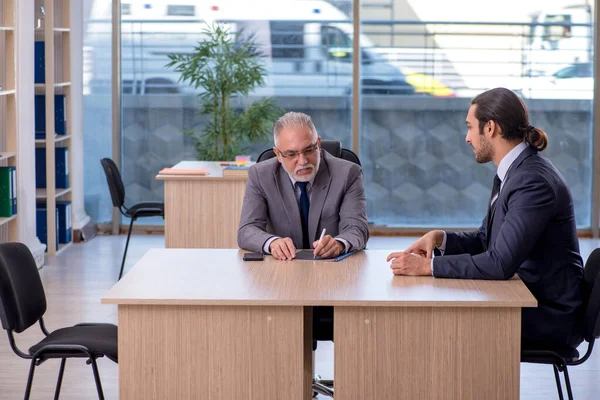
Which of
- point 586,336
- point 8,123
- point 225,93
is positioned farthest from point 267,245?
point 225,93

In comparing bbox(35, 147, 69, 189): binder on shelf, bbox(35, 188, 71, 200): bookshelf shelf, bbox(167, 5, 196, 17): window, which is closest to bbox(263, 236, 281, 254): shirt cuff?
bbox(35, 188, 71, 200): bookshelf shelf

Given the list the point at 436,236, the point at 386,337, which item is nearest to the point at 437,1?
the point at 436,236

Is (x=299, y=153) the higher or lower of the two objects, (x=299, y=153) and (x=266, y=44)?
the lower

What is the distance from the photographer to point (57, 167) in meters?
8.62

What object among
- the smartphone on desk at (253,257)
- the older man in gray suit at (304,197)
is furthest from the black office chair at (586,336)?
the smartphone on desk at (253,257)

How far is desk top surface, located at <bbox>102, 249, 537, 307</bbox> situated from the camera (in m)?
3.07

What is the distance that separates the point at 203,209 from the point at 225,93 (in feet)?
7.62

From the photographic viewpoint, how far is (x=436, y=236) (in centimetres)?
375

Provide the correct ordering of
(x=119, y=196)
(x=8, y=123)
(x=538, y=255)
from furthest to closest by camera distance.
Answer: (x=119, y=196)
(x=8, y=123)
(x=538, y=255)

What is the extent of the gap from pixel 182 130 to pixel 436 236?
20.3 feet

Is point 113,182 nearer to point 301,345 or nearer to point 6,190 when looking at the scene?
point 6,190

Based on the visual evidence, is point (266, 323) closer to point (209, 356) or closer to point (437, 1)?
point (209, 356)

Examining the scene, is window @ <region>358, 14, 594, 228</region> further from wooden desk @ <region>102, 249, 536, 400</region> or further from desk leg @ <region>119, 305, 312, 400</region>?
desk leg @ <region>119, 305, 312, 400</region>

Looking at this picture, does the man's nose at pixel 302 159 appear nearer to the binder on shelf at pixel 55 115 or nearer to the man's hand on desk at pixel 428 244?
the man's hand on desk at pixel 428 244
